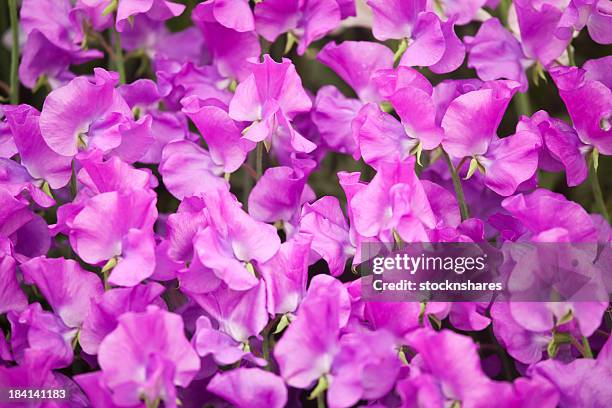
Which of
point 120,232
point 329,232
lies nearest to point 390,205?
point 329,232

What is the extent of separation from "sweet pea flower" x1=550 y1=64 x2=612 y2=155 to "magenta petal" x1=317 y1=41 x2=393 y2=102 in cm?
14

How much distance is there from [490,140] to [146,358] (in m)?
0.28

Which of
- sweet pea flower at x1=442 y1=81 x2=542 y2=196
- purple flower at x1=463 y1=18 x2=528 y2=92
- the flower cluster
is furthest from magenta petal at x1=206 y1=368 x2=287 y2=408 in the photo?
purple flower at x1=463 y1=18 x2=528 y2=92

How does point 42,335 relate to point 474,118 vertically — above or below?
below

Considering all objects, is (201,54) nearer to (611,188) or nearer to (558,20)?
(558,20)

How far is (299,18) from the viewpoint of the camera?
Answer: 75 centimetres

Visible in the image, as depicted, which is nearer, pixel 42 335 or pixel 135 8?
pixel 42 335

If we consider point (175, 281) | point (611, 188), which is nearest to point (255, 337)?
point (175, 281)

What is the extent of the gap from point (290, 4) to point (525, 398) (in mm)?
378

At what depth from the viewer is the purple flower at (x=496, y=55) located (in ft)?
2.37

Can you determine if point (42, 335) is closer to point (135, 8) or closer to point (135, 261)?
point (135, 261)

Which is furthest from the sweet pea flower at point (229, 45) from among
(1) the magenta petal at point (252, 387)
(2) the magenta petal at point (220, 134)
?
(1) the magenta petal at point (252, 387)

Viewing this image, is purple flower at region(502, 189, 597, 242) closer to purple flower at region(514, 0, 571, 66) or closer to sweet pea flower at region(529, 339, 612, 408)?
sweet pea flower at region(529, 339, 612, 408)

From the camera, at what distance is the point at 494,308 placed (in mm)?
588
